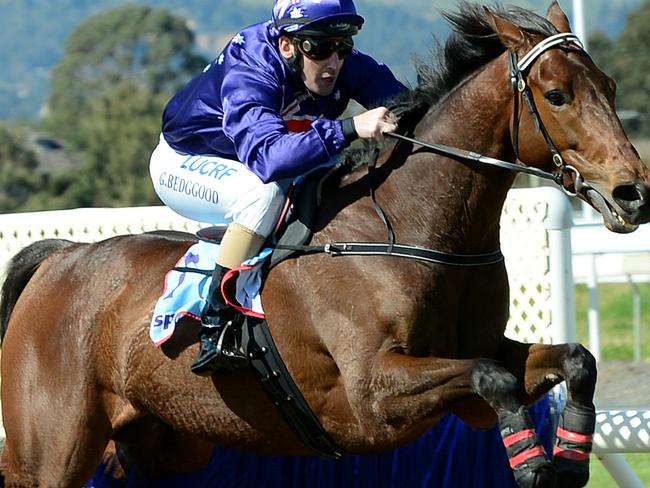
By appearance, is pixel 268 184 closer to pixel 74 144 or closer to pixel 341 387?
pixel 341 387

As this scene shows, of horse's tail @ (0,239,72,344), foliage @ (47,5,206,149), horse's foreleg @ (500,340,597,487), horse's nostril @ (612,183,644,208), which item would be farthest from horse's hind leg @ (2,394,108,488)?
foliage @ (47,5,206,149)

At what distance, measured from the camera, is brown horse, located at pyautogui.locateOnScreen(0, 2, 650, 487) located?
3.78m

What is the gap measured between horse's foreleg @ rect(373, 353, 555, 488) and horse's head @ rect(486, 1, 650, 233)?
1.91ft

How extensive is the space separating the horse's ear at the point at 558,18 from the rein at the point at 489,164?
108 mm

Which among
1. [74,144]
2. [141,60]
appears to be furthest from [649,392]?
[141,60]

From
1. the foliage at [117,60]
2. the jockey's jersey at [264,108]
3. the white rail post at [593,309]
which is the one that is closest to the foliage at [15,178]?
the foliage at [117,60]

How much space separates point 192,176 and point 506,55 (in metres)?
1.24

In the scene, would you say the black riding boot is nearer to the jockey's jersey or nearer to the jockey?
the jockey

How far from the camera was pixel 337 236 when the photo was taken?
4.23 meters

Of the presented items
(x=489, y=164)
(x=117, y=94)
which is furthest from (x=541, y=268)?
(x=117, y=94)

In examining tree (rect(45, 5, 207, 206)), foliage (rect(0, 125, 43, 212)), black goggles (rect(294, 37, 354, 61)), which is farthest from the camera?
tree (rect(45, 5, 207, 206))

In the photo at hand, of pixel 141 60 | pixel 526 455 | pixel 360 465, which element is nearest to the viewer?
pixel 526 455

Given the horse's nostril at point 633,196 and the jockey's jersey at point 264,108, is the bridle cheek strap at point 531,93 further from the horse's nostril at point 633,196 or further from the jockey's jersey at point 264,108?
the jockey's jersey at point 264,108

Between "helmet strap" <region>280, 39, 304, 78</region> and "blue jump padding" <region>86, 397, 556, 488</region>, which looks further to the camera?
"blue jump padding" <region>86, 397, 556, 488</region>
